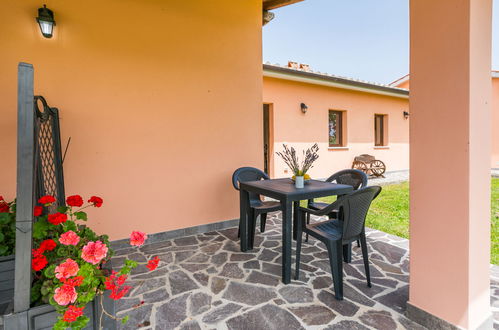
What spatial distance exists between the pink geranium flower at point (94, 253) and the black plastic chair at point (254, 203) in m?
2.11

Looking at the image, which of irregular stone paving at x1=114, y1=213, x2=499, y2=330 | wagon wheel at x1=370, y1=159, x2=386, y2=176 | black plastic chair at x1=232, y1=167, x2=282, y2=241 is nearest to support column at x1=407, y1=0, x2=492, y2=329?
irregular stone paving at x1=114, y1=213, x2=499, y2=330

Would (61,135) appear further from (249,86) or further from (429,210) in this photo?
(429,210)

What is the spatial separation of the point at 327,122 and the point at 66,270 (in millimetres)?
7621

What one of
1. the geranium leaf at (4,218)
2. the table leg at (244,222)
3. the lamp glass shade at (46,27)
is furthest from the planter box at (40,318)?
the lamp glass shade at (46,27)

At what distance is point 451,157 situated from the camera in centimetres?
155

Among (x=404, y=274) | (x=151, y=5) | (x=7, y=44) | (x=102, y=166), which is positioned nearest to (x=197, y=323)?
(x=404, y=274)

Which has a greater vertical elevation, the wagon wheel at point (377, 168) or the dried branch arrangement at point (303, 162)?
the dried branch arrangement at point (303, 162)

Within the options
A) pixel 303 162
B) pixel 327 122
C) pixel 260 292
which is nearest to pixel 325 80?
pixel 327 122

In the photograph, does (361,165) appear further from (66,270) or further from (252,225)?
(66,270)

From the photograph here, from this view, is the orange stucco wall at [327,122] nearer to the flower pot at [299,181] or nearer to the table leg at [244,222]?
the table leg at [244,222]

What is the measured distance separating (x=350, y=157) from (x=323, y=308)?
23.8 feet

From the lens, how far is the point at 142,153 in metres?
3.36

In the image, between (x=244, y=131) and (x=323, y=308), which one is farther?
(x=244, y=131)

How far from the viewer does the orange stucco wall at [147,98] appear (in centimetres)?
285
